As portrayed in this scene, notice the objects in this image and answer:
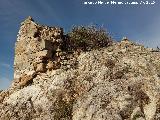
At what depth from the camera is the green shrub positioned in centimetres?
3036

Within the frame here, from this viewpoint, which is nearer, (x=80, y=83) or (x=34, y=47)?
(x=80, y=83)

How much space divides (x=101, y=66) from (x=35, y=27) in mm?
7061

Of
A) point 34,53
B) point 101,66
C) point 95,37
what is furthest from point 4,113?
point 95,37

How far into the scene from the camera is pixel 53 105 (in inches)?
964

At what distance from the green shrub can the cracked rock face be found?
3.56 ft

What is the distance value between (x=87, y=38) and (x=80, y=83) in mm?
6694

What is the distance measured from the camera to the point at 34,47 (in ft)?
93.4

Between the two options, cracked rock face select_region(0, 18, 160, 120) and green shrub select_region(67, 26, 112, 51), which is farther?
green shrub select_region(67, 26, 112, 51)

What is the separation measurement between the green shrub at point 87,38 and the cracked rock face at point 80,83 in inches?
42.7

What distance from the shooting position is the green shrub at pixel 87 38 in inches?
1195

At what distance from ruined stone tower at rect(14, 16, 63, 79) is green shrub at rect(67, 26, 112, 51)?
1.34 m

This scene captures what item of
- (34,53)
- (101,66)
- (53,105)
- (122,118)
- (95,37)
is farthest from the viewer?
(95,37)

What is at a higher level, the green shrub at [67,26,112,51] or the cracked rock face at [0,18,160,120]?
the green shrub at [67,26,112,51]

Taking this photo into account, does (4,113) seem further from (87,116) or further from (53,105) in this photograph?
(87,116)
